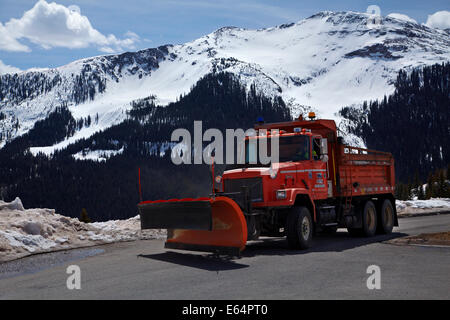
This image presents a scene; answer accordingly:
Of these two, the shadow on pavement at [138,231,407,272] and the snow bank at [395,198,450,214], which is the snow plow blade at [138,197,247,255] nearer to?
the shadow on pavement at [138,231,407,272]

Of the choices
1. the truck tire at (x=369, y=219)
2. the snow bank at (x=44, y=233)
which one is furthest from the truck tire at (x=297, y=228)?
the snow bank at (x=44, y=233)

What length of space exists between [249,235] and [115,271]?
327 cm

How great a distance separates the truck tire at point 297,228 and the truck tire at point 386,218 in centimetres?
536

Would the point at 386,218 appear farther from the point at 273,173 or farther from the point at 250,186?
the point at 250,186

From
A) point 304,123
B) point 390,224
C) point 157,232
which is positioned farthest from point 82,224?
point 390,224

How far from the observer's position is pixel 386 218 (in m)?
17.7

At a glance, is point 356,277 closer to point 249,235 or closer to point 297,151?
point 249,235

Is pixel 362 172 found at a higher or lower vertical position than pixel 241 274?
higher

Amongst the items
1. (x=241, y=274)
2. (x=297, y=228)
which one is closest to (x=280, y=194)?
(x=297, y=228)

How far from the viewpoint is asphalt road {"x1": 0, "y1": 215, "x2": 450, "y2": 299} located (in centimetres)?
770

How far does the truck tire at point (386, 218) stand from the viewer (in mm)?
17312

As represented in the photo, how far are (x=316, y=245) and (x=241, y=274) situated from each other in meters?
5.24

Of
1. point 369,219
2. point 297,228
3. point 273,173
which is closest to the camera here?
point 297,228

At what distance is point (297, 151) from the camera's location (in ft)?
45.1
